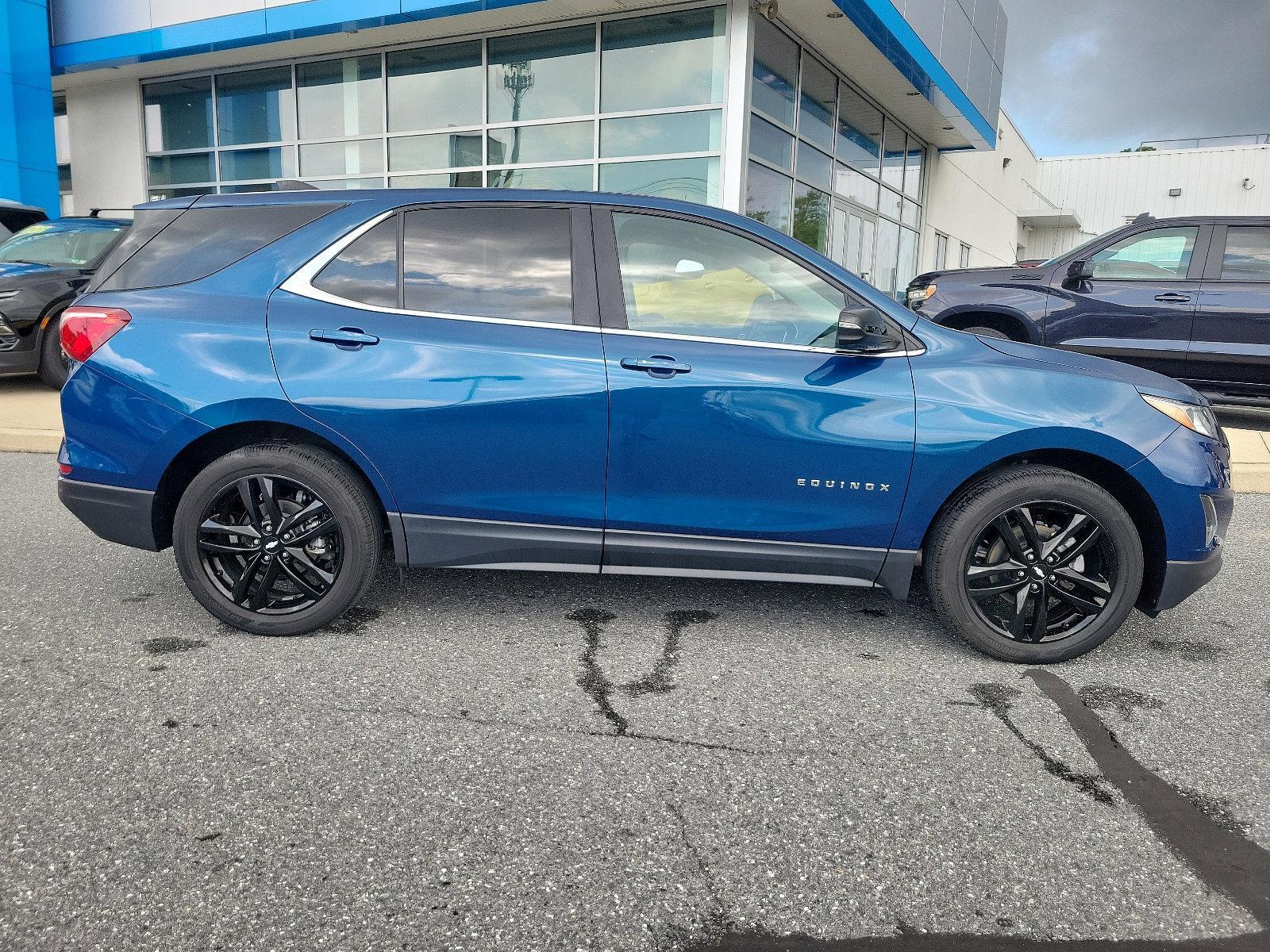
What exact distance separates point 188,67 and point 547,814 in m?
16.8

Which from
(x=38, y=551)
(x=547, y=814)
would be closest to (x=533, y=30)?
(x=38, y=551)

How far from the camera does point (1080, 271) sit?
8.12m

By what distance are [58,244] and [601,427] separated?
28.0ft

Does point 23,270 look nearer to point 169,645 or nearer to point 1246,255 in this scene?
point 169,645

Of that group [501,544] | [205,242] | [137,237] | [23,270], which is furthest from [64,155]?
[501,544]

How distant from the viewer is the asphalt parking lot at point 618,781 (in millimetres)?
1921

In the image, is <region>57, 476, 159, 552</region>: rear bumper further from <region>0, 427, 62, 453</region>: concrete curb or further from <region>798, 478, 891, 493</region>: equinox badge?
<region>0, 427, 62, 453</region>: concrete curb

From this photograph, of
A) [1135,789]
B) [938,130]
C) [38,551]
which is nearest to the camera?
[1135,789]

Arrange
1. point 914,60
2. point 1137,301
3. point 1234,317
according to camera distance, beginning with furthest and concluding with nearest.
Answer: point 914,60
point 1137,301
point 1234,317

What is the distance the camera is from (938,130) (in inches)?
708

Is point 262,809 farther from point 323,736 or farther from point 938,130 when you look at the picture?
point 938,130

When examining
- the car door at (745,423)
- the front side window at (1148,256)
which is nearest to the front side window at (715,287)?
the car door at (745,423)

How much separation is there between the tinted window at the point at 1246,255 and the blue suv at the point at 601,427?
5.72 m

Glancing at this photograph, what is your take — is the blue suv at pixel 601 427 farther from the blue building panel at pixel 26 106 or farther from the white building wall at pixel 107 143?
the white building wall at pixel 107 143
